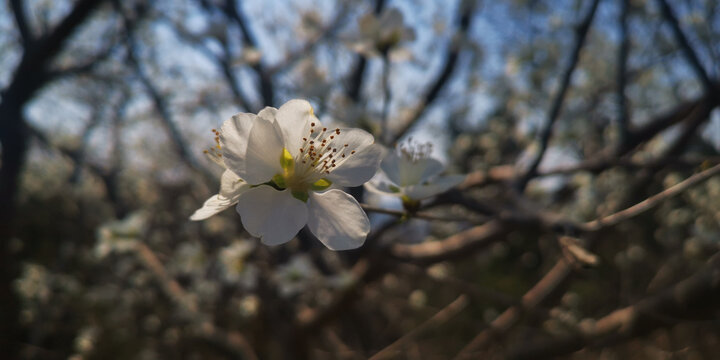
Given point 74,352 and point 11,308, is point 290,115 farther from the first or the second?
point 11,308

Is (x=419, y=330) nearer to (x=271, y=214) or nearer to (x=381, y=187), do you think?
(x=381, y=187)

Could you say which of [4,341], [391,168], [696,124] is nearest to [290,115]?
[391,168]

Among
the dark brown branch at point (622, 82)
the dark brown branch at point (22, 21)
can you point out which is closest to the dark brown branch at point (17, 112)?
the dark brown branch at point (22, 21)

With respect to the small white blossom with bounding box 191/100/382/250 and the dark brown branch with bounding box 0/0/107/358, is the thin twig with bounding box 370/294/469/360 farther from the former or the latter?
the dark brown branch with bounding box 0/0/107/358

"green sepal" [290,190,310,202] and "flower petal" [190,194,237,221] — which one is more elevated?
"flower petal" [190,194,237,221]

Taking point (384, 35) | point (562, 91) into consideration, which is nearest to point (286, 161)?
point (384, 35)

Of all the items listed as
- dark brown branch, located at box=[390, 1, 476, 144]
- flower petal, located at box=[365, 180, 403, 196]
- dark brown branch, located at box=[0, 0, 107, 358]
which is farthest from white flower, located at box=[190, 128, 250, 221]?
dark brown branch, located at box=[0, 0, 107, 358]
